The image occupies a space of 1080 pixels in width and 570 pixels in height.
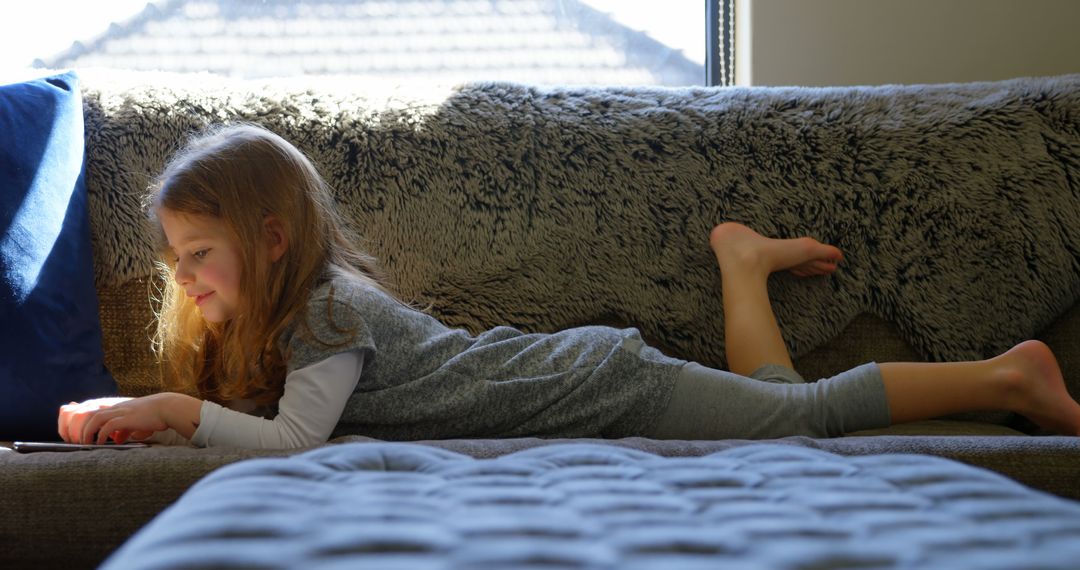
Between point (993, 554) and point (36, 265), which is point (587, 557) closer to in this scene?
point (993, 554)

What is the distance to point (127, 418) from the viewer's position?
1.14m

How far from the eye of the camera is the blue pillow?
1.28 meters

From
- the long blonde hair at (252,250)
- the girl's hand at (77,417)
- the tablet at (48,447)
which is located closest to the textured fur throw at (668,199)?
A: the long blonde hair at (252,250)

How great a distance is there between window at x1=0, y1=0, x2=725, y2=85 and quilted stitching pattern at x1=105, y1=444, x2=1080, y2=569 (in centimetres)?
157

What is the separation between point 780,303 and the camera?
155cm

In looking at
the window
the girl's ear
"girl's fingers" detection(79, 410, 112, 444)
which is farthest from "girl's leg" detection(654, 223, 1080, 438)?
the window

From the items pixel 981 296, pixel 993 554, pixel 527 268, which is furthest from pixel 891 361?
pixel 993 554

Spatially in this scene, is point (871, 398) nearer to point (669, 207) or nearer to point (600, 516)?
point (669, 207)

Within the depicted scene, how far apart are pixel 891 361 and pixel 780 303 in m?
0.20

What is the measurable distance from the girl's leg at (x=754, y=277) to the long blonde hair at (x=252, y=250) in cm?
55

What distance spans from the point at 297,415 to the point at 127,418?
0.20 m

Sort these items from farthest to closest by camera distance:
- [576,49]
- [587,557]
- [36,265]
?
1. [576,49]
2. [36,265]
3. [587,557]

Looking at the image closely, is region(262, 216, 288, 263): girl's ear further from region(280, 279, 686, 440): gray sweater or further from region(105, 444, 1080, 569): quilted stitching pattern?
region(105, 444, 1080, 569): quilted stitching pattern

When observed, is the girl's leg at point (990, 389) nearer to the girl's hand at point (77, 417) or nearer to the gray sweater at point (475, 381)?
the gray sweater at point (475, 381)
